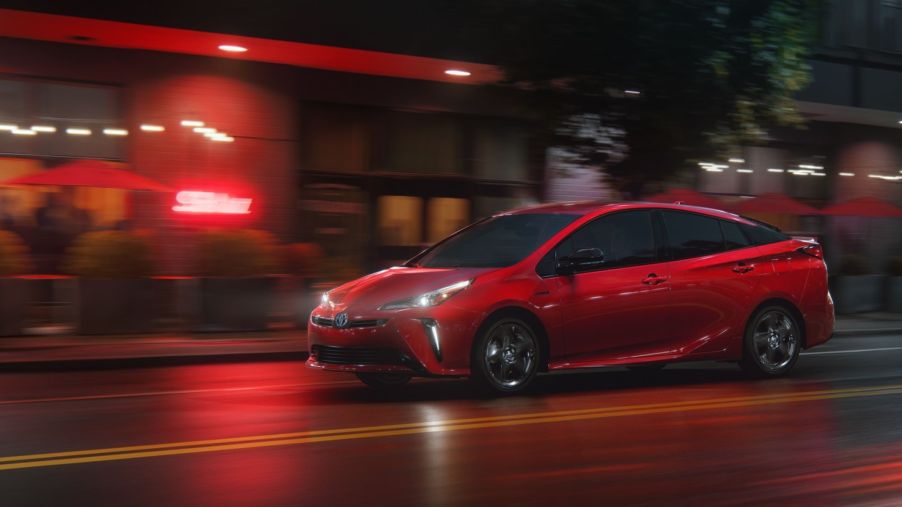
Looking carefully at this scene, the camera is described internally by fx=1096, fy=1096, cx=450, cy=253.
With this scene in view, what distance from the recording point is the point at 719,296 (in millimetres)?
10094

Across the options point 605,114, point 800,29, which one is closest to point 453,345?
point 605,114

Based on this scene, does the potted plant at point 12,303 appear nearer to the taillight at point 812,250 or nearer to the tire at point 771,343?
the tire at point 771,343

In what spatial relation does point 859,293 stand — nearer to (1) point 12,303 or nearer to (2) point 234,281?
(2) point 234,281

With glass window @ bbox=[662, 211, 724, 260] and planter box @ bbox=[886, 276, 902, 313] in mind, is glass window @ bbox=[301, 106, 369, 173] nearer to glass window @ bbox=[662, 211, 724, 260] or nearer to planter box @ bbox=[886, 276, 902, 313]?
planter box @ bbox=[886, 276, 902, 313]

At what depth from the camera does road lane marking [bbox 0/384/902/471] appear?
21.5ft

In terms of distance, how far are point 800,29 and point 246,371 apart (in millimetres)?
9511

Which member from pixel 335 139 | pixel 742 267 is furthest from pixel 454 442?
pixel 335 139

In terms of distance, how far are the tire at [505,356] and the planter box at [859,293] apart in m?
14.0

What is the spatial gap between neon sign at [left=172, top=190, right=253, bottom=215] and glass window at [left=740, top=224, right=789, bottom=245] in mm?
10757

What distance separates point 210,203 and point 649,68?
8.11 meters

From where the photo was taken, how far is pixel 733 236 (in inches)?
415

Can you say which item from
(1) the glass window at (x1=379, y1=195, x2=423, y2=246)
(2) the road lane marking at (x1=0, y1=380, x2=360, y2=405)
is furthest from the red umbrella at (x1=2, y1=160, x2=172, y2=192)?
(2) the road lane marking at (x1=0, y1=380, x2=360, y2=405)

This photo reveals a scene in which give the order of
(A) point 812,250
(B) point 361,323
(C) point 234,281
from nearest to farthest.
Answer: (B) point 361,323, (A) point 812,250, (C) point 234,281

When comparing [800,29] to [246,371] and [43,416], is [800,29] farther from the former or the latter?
[43,416]
